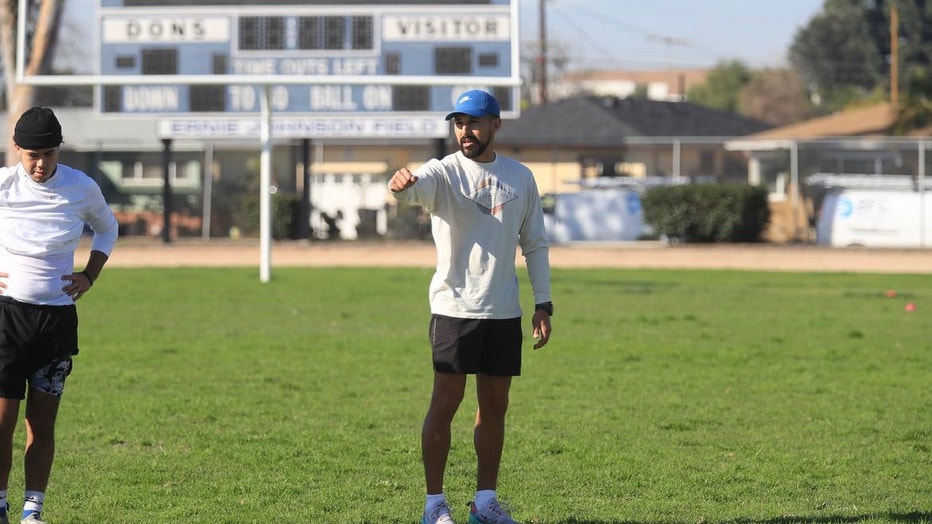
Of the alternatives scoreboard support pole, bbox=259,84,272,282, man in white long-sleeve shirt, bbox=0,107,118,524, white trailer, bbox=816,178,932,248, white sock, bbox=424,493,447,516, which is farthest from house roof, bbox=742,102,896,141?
man in white long-sleeve shirt, bbox=0,107,118,524

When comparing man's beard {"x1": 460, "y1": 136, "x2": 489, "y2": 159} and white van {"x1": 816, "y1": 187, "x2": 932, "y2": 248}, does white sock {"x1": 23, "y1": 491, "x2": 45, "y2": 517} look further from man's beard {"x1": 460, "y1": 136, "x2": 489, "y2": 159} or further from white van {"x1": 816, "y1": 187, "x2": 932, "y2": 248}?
white van {"x1": 816, "y1": 187, "x2": 932, "y2": 248}

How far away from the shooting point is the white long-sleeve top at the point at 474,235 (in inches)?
236

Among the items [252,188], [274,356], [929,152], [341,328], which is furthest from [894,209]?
[274,356]

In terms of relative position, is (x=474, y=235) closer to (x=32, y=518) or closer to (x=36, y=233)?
(x=36, y=233)

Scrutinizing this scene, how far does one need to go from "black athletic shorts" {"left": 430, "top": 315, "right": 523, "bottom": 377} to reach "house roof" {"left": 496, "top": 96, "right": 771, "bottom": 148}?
1508 inches

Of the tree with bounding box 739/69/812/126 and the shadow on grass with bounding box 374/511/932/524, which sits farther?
the tree with bounding box 739/69/812/126

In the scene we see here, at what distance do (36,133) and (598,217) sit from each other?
1183 inches

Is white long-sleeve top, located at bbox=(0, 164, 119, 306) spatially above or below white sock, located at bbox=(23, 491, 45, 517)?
above

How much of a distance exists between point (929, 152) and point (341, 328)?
24.1 metres

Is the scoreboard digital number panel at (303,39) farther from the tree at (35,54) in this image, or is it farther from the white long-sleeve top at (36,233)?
the white long-sleeve top at (36,233)

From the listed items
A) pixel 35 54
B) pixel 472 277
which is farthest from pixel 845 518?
pixel 35 54

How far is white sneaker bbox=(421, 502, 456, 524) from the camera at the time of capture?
5930mm

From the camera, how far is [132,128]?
51.2 m

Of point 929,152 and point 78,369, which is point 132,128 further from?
point 78,369
